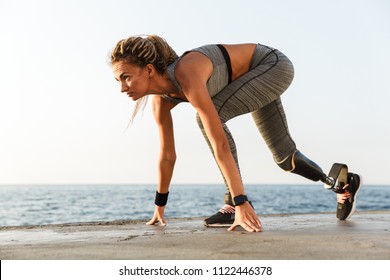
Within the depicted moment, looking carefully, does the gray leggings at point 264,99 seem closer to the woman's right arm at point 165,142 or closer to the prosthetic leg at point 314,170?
the prosthetic leg at point 314,170

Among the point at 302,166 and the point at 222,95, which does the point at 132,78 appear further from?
the point at 302,166

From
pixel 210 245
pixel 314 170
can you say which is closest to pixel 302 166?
pixel 314 170

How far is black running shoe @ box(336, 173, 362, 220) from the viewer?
4.14m

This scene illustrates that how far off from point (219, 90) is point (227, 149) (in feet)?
2.18

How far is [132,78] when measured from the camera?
3395mm

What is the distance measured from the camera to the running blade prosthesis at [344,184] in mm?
4141

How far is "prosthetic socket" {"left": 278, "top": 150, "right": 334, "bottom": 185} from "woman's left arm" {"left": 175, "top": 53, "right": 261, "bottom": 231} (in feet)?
3.03

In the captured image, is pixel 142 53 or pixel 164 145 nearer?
pixel 142 53

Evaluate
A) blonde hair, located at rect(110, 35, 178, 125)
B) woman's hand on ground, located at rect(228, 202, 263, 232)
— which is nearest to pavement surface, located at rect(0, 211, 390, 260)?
woman's hand on ground, located at rect(228, 202, 263, 232)

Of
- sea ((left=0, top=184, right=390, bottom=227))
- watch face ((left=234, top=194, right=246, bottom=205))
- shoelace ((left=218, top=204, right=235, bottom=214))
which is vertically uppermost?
watch face ((left=234, top=194, right=246, bottom=205))

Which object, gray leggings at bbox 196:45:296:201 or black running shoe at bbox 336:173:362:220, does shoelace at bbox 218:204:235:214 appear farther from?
black running shoe at bbox 336:173:362:220

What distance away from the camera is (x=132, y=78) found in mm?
3395

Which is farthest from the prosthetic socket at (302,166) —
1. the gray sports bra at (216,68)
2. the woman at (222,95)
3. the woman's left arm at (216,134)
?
the woman's left arm at (216,134)

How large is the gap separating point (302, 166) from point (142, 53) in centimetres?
153
